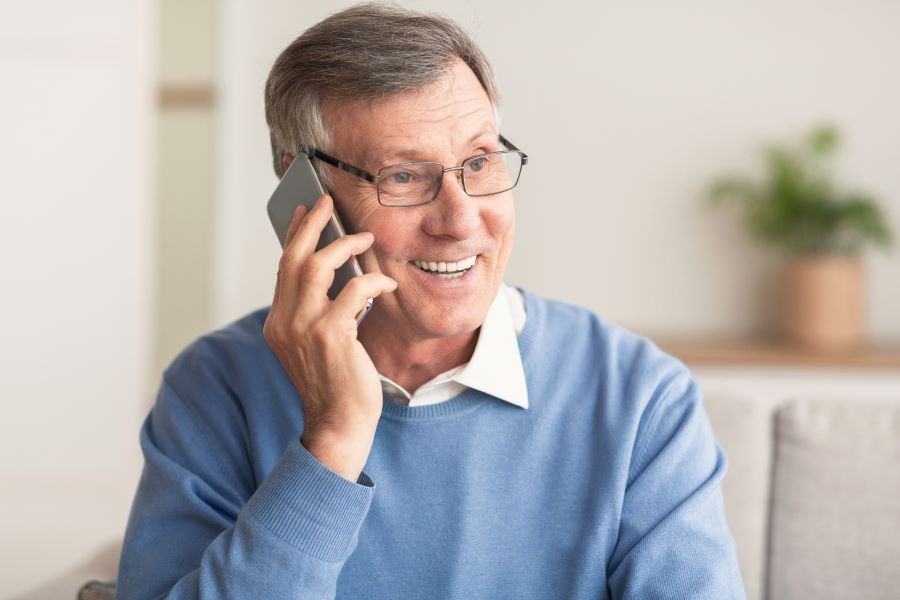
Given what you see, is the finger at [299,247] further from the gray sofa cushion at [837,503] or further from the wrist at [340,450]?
the gray sofa cushion at [837,503]

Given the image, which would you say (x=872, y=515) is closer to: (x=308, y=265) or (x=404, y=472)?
(x=404, y=472)

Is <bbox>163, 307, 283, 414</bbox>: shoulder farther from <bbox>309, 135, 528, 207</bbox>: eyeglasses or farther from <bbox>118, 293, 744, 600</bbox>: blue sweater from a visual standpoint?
<bbox>309, 135, 528, 207</bbox>: eyeglasses

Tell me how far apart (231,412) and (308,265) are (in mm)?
302

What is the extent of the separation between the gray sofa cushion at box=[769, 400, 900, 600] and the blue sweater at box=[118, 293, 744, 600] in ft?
0.99

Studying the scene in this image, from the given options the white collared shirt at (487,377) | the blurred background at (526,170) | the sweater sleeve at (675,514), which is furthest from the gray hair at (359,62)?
the blurred background at (526,170)

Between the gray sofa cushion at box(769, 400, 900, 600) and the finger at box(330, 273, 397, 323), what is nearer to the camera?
the finger at box(330, 273, 397, 323)

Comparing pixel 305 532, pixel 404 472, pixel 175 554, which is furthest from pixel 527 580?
pixel 175 554

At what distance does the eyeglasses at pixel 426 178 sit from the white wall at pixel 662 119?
271 centimetres

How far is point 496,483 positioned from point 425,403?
155 mm

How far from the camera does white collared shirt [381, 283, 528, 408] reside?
4.84ft

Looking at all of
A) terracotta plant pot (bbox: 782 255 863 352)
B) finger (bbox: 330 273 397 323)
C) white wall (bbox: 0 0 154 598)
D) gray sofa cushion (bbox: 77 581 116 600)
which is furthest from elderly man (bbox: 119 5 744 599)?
white wall (bbox: 0 0 154 598)

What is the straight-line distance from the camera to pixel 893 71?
4.07 m

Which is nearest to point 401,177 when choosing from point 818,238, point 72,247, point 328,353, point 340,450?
point 328,353

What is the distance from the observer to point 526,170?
4.19 m
